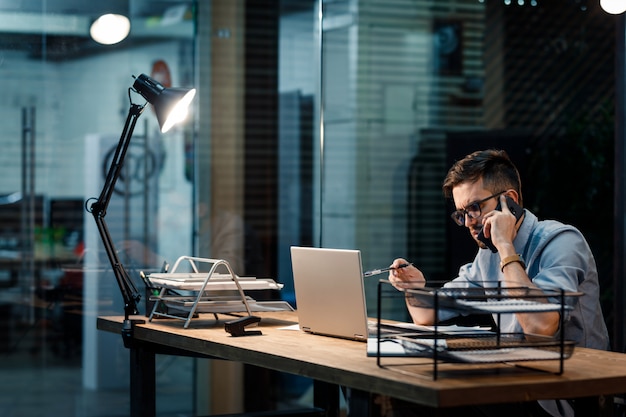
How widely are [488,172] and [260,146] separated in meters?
Answer: 2.84

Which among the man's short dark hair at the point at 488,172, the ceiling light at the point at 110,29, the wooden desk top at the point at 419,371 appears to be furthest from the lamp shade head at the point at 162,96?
the ceiling light at the point at 110,29

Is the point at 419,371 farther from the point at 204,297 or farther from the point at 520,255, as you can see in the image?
the point at 204,297

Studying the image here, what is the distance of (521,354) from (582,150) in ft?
12.8

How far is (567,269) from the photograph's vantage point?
10.2ft

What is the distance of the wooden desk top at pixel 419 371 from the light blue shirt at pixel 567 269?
0.61 feet

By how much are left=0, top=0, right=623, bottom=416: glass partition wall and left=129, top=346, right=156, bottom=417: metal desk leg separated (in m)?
1.59

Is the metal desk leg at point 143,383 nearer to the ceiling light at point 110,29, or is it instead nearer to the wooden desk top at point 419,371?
the wooden desk top at point 419,371

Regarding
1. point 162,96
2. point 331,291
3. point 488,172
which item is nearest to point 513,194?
point 488,172

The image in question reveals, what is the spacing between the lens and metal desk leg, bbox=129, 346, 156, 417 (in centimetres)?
367

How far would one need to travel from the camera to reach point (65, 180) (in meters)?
5.32

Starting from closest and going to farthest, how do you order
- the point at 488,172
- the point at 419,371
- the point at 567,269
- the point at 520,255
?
the point at 419,371, the point at 567,269, the point at 520,255, the point at 488,172

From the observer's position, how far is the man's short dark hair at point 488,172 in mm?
3424

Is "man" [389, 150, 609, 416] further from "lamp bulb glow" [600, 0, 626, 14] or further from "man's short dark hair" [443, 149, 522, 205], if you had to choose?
"lamp bulb glow" [600, 0, 626, 14]

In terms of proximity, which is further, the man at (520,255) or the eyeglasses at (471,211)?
the eyeglasses at (471,211)
